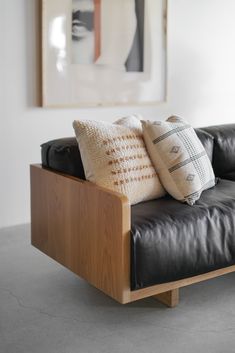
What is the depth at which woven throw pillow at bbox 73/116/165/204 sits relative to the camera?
2.56m

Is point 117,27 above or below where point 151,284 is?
A: above

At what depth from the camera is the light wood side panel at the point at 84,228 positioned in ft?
7.51

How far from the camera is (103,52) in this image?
4.00 m

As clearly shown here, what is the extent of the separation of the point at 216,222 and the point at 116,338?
666mm

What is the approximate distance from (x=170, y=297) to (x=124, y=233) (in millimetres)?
492

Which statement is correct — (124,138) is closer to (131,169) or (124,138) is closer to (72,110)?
(131,169)

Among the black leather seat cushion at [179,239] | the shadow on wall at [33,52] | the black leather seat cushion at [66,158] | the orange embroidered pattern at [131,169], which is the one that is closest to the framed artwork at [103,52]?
the shadow on wall at [33,52]

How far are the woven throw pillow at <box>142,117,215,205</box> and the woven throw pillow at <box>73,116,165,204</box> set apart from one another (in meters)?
0.04

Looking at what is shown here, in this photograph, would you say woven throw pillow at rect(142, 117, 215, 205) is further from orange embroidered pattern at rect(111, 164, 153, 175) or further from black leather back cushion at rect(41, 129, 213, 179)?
black leather back cushion at rect(41, 129, 213, 179)

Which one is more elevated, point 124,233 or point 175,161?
point 175,161

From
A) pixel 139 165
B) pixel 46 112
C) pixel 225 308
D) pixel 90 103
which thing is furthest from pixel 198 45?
pixel 225 308

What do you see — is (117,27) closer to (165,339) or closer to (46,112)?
(46,112)

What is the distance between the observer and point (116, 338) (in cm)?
232

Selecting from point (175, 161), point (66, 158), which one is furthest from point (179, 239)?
point (66, 158)
